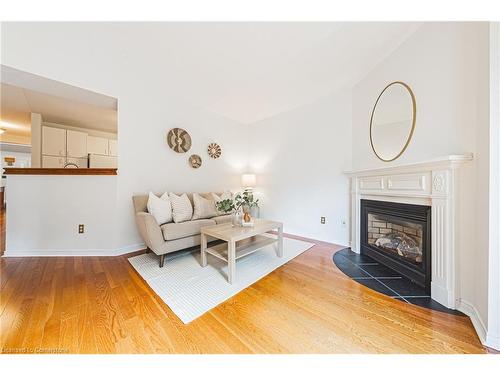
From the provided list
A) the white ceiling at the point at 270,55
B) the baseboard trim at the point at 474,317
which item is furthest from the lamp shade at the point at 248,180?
the baseboard trim at the point at 474,317

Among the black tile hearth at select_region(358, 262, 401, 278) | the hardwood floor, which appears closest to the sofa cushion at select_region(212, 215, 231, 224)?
the hardwood floor

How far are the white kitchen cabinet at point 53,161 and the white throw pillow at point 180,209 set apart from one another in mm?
3034

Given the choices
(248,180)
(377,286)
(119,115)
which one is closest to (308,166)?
(248,180)

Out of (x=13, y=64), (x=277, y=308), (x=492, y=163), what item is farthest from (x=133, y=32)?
(x=492, y=163)

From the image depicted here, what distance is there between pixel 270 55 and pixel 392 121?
1.52 meters

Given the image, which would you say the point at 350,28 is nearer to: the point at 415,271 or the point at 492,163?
the point at 492,163

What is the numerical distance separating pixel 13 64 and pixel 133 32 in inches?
47.2

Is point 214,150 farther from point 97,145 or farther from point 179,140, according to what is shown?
point 97,145


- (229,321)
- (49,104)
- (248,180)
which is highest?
(49,104)

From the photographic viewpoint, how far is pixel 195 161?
10.9ft

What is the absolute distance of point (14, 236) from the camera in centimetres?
222

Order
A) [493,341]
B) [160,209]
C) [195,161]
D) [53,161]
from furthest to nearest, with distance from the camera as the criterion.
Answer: [53,161] → [195,161] → [160,209] → [493,341]

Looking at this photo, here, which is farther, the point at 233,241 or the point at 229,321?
the point at 233,241
